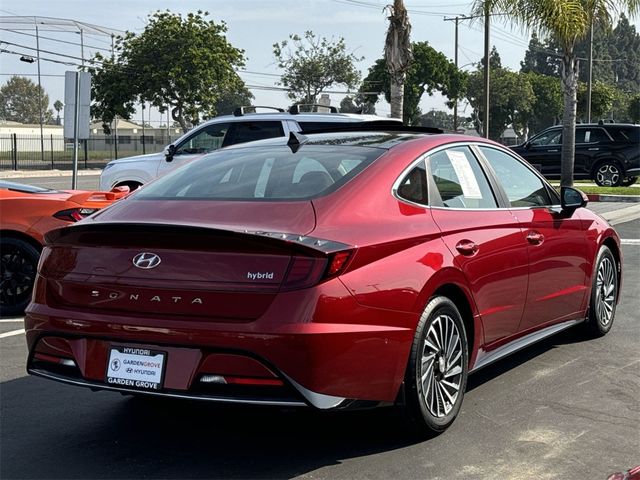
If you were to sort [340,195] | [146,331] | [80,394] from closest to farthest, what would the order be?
[146,331] < [340,195] < [80,394]

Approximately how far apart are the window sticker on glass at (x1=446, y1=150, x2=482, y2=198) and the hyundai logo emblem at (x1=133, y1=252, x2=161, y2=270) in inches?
78.8

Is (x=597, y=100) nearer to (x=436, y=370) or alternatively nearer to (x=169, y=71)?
(x=169, y=71)

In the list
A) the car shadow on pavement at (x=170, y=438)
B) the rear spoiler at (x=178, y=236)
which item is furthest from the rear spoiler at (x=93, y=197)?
the rear spoiler at (x=178, y=236)

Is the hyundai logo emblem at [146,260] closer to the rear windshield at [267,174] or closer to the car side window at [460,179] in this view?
the rear windshield at [267,174]

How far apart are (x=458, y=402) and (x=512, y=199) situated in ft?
5.22

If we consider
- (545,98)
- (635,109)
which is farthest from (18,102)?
(635,109)

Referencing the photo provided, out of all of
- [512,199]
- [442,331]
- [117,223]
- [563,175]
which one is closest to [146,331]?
[117,223]

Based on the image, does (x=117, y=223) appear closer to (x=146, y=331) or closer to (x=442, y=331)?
(x=146, y=331)

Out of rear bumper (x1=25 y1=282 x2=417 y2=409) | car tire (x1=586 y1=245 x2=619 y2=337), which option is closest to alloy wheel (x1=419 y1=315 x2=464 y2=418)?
rear bumper (x1=25 y1=282 x2=417 y2=409)

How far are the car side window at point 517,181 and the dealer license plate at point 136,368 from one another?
271 centimetres

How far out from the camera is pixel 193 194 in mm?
4742

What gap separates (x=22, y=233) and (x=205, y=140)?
5.95 m

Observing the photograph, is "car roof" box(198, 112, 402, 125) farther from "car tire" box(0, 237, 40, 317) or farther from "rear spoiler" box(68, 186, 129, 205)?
"car tire" box(0, 237, 40, 317)

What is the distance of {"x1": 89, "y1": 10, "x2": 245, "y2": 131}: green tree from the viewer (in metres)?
51.7
